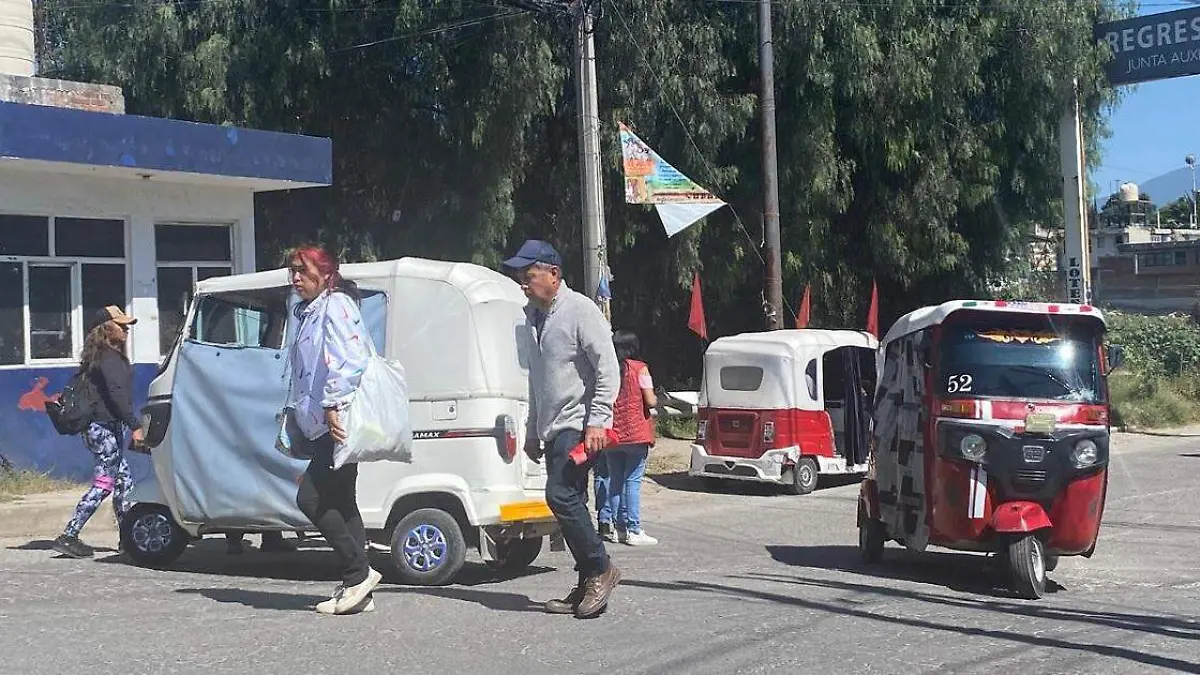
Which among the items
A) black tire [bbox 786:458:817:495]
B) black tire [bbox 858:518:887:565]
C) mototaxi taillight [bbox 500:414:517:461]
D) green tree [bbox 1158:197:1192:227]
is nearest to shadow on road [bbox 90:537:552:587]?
mototaxi taillight [bbox 500:414:517:461]

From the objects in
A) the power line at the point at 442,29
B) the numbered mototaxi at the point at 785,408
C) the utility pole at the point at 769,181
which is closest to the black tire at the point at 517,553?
the numbered mototaxi at the point at 785,408

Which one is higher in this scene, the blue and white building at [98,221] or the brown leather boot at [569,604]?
the blue and white building at [98,221]

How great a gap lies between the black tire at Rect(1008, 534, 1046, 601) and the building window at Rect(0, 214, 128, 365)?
33.4 feet

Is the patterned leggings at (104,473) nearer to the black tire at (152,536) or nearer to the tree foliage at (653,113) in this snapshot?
the black tire at (152,536)

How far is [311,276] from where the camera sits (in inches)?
273

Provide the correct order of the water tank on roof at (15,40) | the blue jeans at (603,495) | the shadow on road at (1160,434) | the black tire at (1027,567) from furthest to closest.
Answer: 1. the shadow on road at (1160,434)
2. the water tank on roof at (15,40)
3. the blue jeans at (603,495)
4. the black tire at (1027,567)

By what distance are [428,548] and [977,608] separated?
10.6 ft

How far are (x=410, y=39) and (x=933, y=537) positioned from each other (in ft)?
49.0

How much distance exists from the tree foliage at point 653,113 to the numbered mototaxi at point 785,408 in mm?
6335

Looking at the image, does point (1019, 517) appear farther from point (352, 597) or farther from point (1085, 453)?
point (352, 597)

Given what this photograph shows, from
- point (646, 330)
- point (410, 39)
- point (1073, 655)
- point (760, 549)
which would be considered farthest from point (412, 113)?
point (1073, 655)

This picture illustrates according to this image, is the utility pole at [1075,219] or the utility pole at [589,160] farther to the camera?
the utility pole at [1075,219]

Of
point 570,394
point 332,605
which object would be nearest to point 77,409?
point 332,605

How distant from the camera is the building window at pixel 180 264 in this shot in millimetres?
15398
